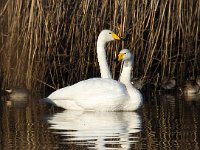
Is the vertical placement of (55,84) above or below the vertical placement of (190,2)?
below

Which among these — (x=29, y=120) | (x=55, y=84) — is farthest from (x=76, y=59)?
(x=29, y=120)

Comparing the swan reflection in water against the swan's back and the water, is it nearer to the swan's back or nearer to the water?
the water

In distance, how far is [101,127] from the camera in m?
10.2

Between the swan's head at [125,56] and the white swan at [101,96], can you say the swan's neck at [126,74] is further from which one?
the white swan at [101,96]

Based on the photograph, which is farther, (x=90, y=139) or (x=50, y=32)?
(x=50, y=32)

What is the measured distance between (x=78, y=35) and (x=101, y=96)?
2.61 metres

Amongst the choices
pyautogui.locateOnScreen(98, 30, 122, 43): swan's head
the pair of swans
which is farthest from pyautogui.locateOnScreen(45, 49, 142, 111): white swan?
pyautogui.locateOnScreen(98, 30, 122, 43): swan's head

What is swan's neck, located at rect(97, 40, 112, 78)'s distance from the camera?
1333 cm

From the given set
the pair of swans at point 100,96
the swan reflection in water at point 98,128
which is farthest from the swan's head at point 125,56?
the swan reflection in water at point 98,128

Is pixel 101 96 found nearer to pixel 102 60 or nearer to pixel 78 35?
pixel 102 60

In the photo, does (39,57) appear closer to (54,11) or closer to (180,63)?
(54,11)

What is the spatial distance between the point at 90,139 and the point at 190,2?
20.2 ft

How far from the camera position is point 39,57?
47.0ft

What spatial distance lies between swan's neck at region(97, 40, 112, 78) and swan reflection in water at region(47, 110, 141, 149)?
1.26 metres
